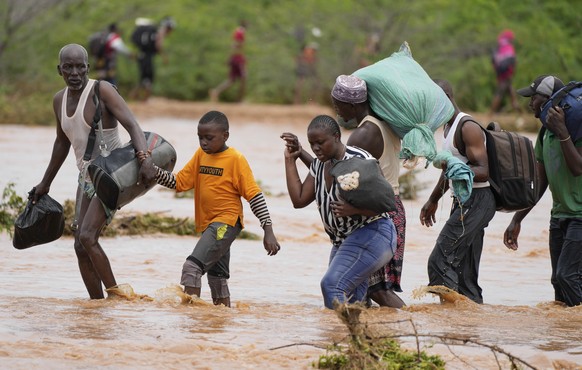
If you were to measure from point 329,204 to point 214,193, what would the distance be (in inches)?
38.7

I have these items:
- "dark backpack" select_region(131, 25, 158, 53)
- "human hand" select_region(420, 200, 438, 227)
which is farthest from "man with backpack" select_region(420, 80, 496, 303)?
"dark backpack" select_region(131, 25, 158, 53)

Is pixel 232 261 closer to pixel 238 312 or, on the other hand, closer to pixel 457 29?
pixel 238 312

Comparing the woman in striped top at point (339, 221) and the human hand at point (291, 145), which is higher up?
the human hand at point (291, 145)

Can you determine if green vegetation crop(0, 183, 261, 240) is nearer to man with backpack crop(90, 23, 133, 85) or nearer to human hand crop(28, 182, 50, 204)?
human hand crop(28, 182, 50, 204)

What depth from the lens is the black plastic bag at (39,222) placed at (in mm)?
7730

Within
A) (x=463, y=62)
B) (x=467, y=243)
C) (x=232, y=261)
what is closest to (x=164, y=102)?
(x=463, y=62)

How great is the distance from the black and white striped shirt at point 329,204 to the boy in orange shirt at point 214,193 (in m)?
0.54

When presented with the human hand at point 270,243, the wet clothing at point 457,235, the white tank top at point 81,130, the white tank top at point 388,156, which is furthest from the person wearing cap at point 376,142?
the white tank top at point 81,130

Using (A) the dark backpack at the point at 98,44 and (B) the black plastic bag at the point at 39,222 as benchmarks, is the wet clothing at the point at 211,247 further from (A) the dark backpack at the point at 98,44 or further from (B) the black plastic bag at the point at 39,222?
(A) the dark backpack at the point at 98,44

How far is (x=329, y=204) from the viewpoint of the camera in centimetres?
660

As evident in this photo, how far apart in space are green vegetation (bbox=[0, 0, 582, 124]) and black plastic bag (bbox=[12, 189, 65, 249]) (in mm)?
15049

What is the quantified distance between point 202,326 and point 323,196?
1.01 m

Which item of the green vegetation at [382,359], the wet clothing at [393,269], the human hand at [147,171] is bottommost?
the green vegetation at [382,359]

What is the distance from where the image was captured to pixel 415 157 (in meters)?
7.01
